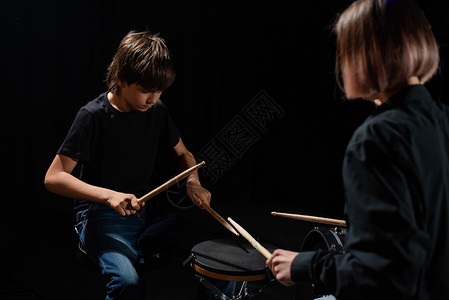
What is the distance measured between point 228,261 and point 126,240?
0.43 metres

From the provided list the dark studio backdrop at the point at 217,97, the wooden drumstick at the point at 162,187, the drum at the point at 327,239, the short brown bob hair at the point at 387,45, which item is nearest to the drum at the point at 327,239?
the drum at the point at 327,239

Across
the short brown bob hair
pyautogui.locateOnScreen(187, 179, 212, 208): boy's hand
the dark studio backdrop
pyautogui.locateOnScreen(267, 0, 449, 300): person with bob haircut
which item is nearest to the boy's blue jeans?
pyautogui.locateOnScreen(187, 179, 212, 208): boy's hand

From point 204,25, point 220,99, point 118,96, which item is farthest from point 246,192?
point 118,96

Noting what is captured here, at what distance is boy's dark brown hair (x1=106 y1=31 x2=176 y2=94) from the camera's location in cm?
177

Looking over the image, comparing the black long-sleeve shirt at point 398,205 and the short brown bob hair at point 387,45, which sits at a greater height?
the short brown bob hair at point 387,45

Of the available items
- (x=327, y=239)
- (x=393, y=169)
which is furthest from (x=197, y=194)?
(x=393, y=169)

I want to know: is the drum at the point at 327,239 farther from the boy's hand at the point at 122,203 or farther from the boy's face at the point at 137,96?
the boy's face at the point at 137,96

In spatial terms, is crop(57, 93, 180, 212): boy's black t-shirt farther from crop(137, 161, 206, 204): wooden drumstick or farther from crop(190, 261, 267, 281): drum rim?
crop(190, 261, 267, 281): drum rim

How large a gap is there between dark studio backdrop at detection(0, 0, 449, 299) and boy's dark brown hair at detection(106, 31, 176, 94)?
203 cm

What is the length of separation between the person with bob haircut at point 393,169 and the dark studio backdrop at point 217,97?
2570 mm

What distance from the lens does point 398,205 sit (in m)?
0.82

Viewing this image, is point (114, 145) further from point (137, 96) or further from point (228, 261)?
point (228, 261)

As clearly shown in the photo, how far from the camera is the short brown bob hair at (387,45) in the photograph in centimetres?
92

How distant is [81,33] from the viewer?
12.6ft
